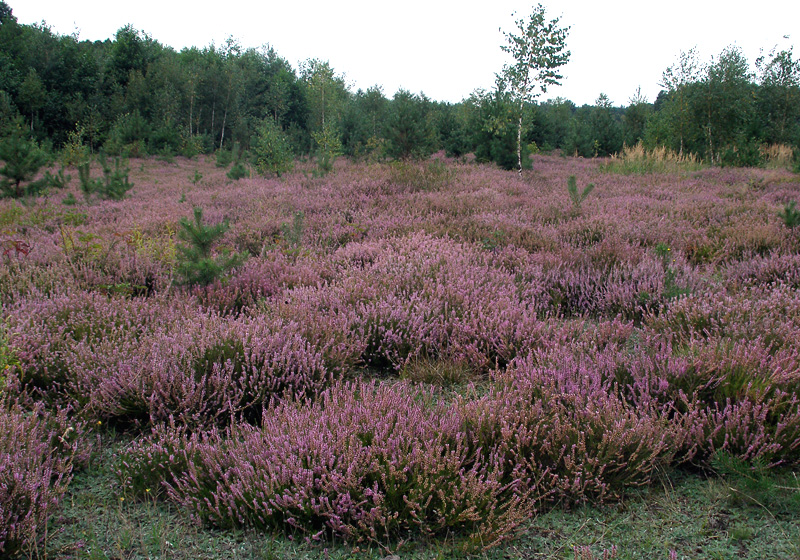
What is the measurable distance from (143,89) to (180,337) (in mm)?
43089

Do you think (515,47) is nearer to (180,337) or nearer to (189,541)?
(180,337)

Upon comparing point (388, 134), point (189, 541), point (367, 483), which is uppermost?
point (388, 134)

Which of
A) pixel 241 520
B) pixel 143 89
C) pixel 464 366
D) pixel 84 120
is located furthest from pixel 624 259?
pixel 143 89

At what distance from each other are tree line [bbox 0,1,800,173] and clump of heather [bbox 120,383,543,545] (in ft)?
43.5

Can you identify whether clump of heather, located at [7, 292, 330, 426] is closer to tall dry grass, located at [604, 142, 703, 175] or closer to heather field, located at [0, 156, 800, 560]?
heather field, located at [0, 156, 800, 560]

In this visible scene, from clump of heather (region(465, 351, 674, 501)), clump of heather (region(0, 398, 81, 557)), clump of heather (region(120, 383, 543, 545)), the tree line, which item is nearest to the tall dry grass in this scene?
the tree line

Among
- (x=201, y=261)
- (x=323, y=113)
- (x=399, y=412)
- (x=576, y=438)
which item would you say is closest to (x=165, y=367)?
(x=399, y=412)

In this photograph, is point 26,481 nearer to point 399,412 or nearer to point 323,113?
point 399,412

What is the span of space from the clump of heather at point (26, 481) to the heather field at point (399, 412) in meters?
0.01

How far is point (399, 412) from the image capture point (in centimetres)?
243

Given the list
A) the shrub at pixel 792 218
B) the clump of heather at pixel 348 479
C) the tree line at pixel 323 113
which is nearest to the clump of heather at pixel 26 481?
the clump of heather at pixel 348 479

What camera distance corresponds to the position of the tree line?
21.1 metres

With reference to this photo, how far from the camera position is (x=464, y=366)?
3.46m

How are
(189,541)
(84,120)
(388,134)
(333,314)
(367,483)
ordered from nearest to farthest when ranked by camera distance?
(189,541), (367,483), (333,314), (388,134), (84,120)
